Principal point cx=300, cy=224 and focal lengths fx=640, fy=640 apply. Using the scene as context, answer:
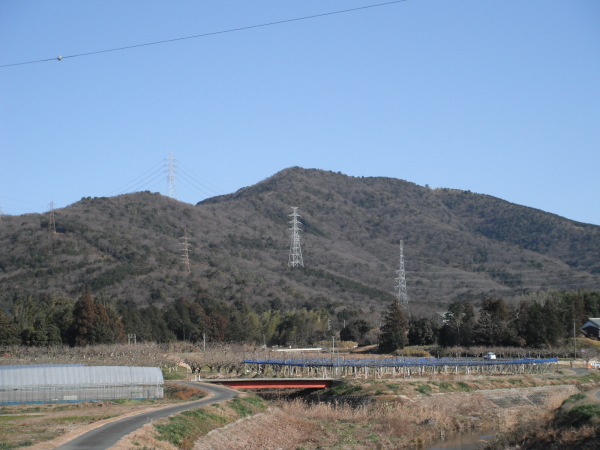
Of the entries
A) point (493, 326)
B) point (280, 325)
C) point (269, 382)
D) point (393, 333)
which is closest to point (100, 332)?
point (269, 382)

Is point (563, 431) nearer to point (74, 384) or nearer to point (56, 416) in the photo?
point (56, 416)

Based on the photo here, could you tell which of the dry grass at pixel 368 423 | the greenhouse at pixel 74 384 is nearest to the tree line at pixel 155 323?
the greenhouse at pixel 74 384

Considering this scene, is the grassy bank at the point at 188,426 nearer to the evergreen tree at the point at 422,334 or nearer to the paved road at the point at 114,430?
the paved road at the point at 114,430

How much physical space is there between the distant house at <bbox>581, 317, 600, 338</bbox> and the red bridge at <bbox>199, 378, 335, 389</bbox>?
48065mm

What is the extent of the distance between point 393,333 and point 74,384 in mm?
52110

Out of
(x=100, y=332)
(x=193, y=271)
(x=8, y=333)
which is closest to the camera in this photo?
(x=8, y=333)

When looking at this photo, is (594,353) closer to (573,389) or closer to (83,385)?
(573,389)

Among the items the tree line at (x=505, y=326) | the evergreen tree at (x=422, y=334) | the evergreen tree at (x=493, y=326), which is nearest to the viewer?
the tree line at (x=505, y=326)

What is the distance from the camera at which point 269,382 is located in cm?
5234

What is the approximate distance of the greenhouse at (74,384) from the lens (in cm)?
3719

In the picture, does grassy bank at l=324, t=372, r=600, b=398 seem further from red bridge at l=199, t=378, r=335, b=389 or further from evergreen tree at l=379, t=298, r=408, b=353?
evergreen tree at l=379, t=298, r=408, b=353

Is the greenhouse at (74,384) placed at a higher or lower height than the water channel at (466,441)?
higher

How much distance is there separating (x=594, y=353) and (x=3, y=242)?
133050 mm

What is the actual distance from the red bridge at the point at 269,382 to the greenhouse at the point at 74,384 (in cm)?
1061
